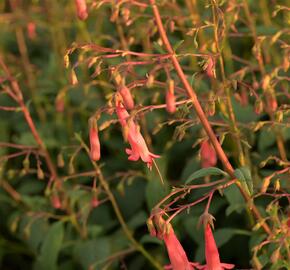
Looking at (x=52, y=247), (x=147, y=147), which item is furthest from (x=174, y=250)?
(x=52, y=247)

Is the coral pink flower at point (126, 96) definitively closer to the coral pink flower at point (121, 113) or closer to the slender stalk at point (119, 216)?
the coral pink flower at point (121, 113)

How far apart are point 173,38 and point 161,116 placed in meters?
0.96

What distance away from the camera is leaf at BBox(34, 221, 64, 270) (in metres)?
4.97

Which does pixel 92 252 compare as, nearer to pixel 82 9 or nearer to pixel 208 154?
pixel 208 154

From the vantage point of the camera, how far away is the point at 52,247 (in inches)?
196

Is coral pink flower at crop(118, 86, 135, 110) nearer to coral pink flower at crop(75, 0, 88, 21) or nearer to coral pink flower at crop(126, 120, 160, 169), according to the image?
coral pink flower at crop(126, 120, 160, 169)

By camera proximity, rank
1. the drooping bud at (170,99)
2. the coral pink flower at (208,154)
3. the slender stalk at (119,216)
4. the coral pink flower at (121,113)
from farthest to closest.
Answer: the slender stalk at (119,216), the coral pink flower at (208,154), the coral pink flower at (121,113), the drooping bud at (170,99)

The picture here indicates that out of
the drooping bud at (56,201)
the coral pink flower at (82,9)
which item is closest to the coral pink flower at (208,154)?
the coral pink flower at (82,9)

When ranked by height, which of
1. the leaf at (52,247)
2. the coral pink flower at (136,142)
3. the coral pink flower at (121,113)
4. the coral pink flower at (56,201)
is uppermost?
the coral pink flower at (121,113)

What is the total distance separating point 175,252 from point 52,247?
1960mm

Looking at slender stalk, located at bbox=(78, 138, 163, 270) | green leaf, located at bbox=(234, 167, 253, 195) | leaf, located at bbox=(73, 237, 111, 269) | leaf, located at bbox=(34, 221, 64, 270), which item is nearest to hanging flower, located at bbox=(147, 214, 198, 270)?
green leaf, located at bbox=(234, 167, 253, 195)

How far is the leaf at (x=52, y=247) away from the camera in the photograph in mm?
4969

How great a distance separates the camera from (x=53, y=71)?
674cm

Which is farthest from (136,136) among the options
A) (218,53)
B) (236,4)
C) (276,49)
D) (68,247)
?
(276,49)
